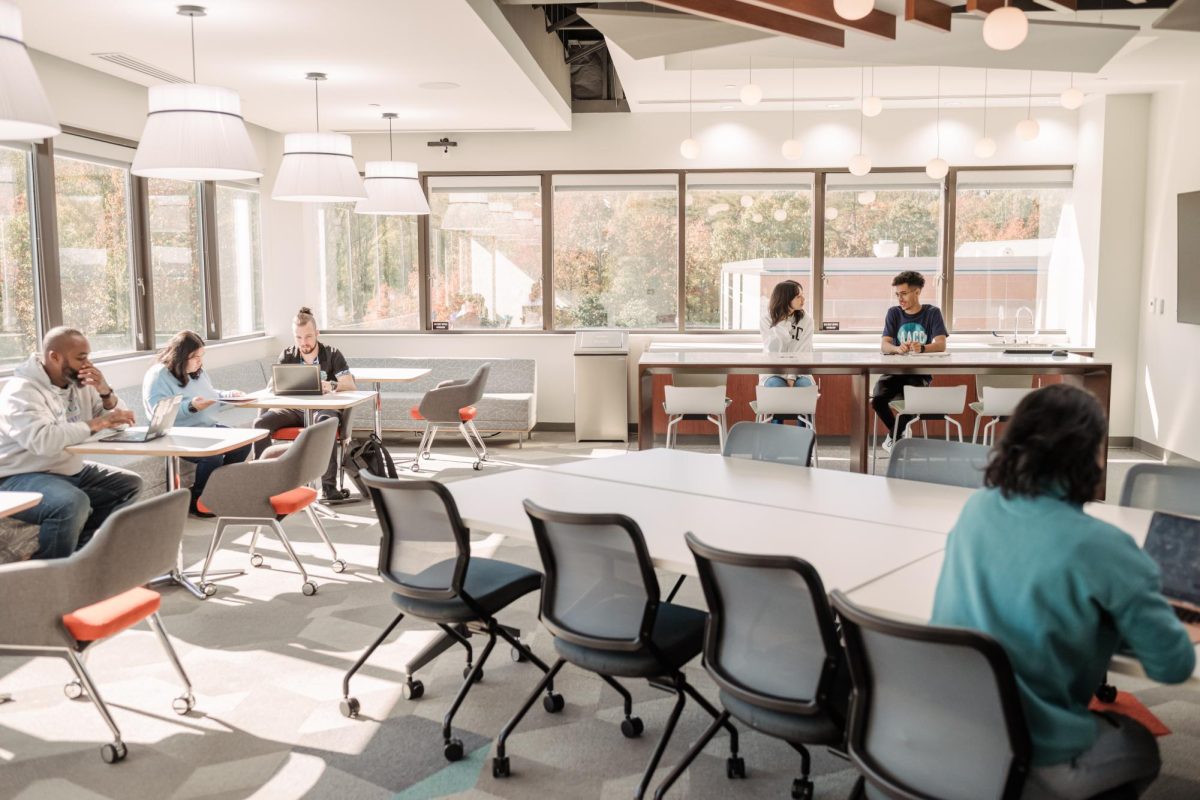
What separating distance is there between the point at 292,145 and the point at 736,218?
537 cm

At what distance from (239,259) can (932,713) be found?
369 inches

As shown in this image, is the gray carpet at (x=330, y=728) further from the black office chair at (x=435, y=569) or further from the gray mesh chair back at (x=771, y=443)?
the gray mesh chair back at (x=771, y=443)

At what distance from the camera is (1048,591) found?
2.18 m

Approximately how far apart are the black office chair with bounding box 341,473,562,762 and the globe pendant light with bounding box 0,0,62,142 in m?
1.59

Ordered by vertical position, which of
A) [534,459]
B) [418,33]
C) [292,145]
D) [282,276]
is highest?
[418,33]

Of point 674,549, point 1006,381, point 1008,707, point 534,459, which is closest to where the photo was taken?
point 1008,707

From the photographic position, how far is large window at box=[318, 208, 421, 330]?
1108 cm

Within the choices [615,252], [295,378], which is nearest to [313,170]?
[295,378]

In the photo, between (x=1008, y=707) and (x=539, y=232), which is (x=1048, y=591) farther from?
(x=539, y=232)

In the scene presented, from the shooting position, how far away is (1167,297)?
9148mm

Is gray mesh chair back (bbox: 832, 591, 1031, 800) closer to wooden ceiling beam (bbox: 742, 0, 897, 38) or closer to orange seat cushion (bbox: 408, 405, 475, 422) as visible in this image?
wooden ceiling beam (bbox: 742, 0, 897, 38)

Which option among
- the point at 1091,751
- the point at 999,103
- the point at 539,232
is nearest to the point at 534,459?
the point at 539,232

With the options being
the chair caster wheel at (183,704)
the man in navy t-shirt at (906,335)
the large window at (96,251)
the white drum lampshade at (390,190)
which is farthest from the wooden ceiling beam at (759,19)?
the large window at (96,251)

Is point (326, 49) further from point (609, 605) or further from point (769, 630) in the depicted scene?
point (769, 630)
